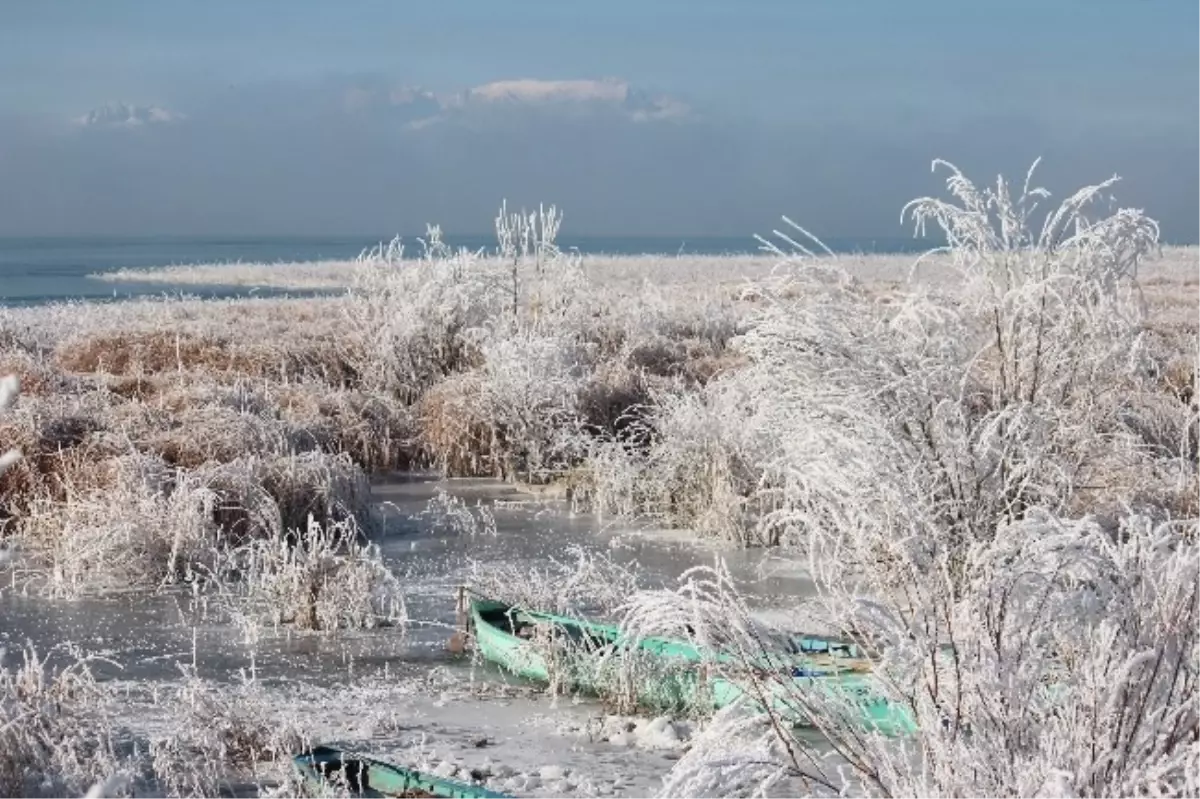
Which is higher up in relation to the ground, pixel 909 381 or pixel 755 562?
pixel 909 381

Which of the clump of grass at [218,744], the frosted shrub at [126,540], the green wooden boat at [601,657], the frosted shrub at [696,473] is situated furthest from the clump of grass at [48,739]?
the frosted shrub at [696,473]

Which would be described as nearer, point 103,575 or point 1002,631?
point 1002,631

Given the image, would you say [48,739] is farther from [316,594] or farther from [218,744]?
[316,594]

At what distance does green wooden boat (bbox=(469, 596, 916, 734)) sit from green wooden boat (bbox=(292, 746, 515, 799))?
1.34 m

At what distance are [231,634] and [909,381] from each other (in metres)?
4.59

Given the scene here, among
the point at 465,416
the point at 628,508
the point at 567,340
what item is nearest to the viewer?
the point at 628,508

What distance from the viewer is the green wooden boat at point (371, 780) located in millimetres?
6633

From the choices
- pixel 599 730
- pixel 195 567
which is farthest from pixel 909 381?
pixel 195 567

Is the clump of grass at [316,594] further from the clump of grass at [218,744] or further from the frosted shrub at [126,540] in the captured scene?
the clump of grass at [218,744]

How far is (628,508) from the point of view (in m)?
14.6

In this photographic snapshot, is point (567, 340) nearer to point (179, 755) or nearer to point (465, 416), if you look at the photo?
point (465, 416)

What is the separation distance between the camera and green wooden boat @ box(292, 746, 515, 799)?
663cm

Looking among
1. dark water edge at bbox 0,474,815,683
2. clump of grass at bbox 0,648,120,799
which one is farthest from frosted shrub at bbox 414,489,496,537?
clump of grass at bbox 0,648,120,799

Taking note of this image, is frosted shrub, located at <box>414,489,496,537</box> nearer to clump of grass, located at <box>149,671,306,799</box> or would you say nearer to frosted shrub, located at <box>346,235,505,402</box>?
frosted shrub, located at <box>346,235,505,402</box>
